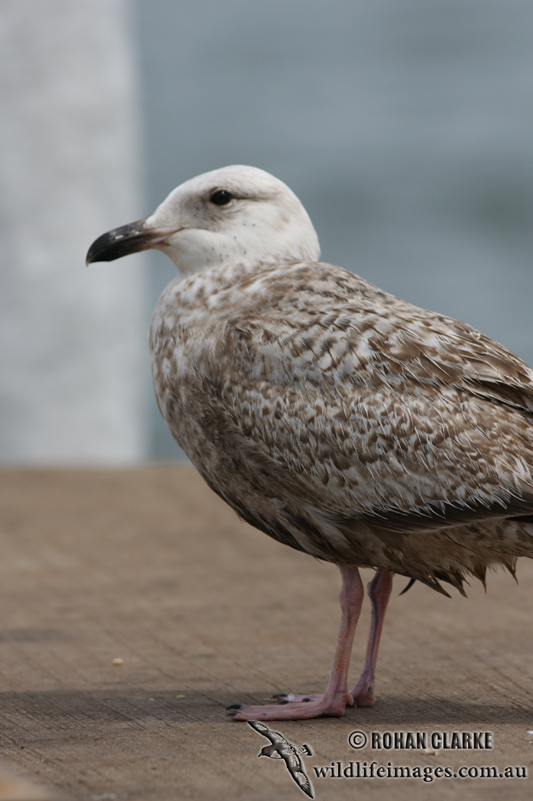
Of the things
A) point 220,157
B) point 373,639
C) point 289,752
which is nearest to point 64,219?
point 373,639

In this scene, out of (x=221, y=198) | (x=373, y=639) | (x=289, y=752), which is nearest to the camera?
(x=289, y=752)

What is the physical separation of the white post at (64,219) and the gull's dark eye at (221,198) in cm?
577

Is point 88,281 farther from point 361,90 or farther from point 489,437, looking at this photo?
point 361,90

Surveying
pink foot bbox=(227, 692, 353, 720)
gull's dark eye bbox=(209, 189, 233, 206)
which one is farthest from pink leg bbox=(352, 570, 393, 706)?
gull's dark eye bbox=(209, 189, 233, 206)

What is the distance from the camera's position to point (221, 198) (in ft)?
15.4

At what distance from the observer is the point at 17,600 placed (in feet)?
19.2

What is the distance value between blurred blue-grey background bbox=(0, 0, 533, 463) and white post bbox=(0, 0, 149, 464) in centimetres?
2

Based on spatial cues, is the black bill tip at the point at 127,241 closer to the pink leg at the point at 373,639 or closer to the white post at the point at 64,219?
the pink leg at the point at 373,639

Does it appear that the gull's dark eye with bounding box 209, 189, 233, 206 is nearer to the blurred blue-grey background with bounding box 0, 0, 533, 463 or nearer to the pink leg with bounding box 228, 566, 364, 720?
the pink leg with bounding box 228, 566, 364, 720

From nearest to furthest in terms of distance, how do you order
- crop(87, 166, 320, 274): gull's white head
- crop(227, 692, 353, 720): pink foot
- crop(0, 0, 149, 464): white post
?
crop(227, 692, 353, 720): pink foot < crop(87, 166, 320, 274): gull's white head < crop(0, 0, 149, 464): white post

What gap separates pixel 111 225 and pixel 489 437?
24.1ft

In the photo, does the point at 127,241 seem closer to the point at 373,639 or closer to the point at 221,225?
the point at 221,225

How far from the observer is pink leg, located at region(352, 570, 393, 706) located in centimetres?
426

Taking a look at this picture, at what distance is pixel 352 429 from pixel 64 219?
6.95 metres
